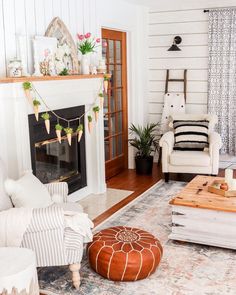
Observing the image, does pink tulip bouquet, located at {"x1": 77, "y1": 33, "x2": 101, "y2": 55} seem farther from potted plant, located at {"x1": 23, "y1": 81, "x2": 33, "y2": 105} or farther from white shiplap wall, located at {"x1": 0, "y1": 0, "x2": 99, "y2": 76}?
potted plant, located at {"x1": 23, "y1": 81, "x2": 33, "y2": 105}

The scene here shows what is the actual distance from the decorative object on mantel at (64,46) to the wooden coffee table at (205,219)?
1.84m

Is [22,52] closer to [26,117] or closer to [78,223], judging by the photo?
[26,117]

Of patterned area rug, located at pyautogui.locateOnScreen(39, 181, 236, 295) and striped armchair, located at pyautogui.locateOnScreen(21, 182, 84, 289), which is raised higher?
striped armchair, located at pyautogui.locateOnScreen(21, 182, 84, 289)

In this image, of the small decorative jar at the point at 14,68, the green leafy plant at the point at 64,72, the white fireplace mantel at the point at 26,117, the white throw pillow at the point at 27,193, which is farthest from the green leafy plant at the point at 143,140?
the white throw pillow at the point at 27,193

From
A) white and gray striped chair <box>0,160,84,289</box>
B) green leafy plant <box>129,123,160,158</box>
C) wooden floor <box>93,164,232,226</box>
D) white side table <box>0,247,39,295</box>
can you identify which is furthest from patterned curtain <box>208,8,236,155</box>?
white side table <box>0,247,39,295</box>

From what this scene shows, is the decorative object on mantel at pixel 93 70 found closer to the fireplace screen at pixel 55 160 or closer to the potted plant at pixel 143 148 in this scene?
the fireplace screen at pixel 55 160

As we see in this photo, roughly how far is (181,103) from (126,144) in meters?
1.03

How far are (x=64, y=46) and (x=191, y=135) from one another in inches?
85.0

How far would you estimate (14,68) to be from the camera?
11.7 feet

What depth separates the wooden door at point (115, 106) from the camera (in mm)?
5656

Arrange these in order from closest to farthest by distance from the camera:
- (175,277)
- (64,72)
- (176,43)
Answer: (175,277) < (64,72) < (176,43)

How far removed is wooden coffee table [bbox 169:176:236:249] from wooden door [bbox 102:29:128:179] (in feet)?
7.57

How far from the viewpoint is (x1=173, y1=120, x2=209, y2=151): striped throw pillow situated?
215 inches

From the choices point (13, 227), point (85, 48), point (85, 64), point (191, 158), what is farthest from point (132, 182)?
point (13, 227)
